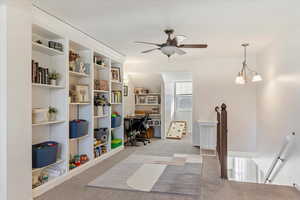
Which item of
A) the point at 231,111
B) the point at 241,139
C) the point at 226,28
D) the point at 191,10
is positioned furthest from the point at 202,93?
the point at 191,10

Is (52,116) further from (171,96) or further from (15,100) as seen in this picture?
(171,96)

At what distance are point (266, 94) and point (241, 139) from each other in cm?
153

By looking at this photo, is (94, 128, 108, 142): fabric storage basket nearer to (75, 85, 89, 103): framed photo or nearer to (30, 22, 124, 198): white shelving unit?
(30, 22, 124, 198): white shelving unit

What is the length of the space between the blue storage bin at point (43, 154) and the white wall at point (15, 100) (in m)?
0.28

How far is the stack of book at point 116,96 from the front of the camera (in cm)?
504

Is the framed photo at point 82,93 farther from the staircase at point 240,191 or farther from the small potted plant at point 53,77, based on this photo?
the staircase at point 240,191

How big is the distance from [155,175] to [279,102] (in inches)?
101

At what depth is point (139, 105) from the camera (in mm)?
7660

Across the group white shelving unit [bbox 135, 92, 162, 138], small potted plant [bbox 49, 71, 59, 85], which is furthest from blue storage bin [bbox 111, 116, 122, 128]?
white shelving unit [bbox 135, 92, 162, 138]

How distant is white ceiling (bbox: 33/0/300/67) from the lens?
8.41ft

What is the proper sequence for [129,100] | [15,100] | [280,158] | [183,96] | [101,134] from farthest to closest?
[183,96], [129,100], [101,134], [280,158], [15,100]

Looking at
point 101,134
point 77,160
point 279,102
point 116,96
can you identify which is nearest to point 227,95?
point 279,102

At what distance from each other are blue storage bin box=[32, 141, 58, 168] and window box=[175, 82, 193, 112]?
236 inches

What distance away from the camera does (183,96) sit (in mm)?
8352
